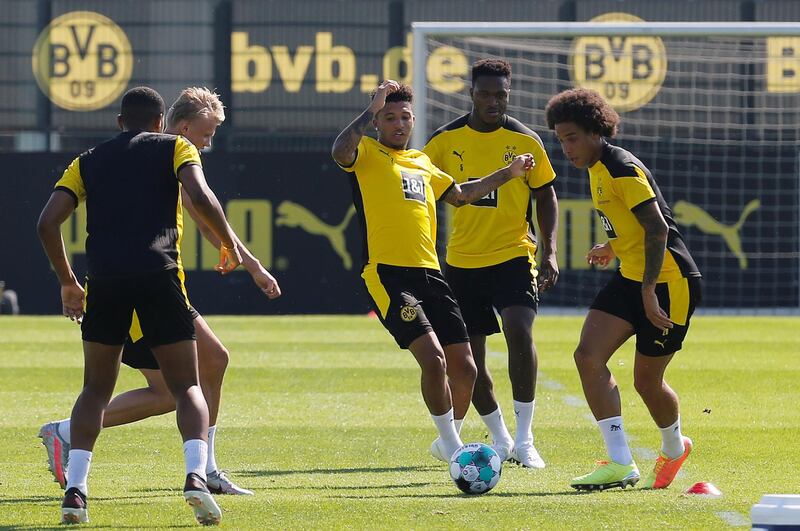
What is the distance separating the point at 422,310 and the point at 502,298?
1082 millimetres

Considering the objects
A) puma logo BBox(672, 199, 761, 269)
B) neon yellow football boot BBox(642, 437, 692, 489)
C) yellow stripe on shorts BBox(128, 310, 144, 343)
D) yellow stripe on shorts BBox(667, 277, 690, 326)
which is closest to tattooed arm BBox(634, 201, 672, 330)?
yellow stripe on shorts BBox(667, 277, 690, 326)

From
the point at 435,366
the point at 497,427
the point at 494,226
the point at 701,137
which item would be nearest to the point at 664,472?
the point at 435,366

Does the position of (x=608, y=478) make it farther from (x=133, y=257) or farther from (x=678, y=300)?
(x=133, y=257)

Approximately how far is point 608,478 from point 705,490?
433 millimetres

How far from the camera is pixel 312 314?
21.6m

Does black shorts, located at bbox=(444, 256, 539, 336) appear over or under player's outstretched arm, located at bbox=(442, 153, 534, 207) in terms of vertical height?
under

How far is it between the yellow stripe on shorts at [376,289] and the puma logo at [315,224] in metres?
13.9

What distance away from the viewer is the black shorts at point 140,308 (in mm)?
6051

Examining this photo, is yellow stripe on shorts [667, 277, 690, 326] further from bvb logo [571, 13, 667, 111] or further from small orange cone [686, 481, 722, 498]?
bvb logo [571, 13, 667, 111]

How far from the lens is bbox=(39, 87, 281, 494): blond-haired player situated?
22.9ft

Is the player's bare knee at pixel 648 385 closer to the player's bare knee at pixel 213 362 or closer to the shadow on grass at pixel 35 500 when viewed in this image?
the player's bare knee at pixel 213 362

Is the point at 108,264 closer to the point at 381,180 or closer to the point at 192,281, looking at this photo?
the point at 381,180

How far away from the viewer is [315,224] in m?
21.5

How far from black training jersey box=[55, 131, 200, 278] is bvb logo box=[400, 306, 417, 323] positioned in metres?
1.47
